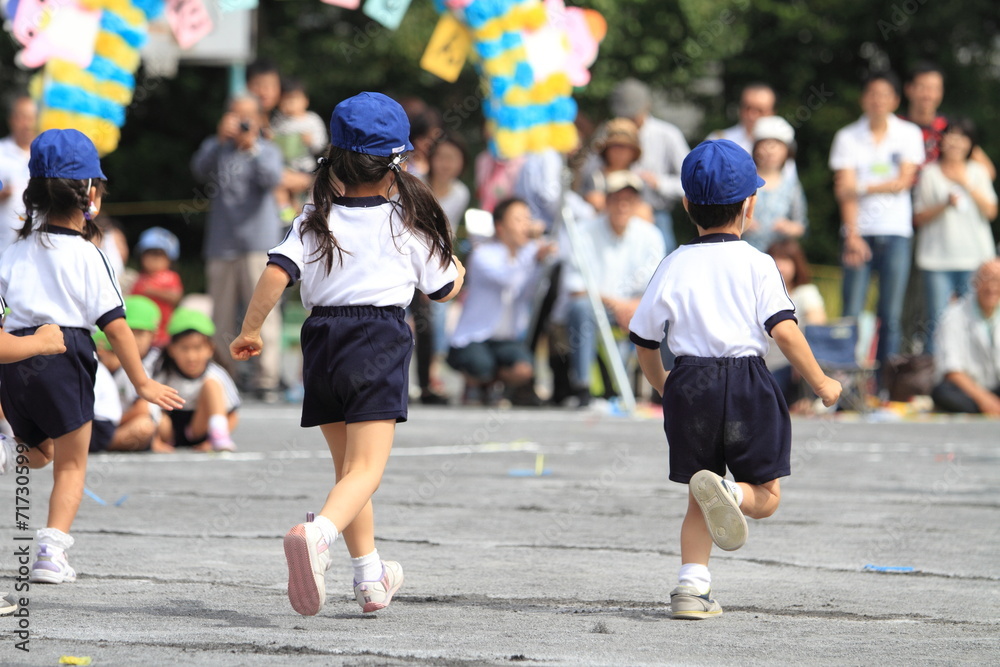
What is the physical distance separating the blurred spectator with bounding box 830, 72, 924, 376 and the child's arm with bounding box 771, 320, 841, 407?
22.0 ft

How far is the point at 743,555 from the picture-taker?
5.20 meters

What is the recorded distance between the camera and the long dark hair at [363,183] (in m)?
4.21

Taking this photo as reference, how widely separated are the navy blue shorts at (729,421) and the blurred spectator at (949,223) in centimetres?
716

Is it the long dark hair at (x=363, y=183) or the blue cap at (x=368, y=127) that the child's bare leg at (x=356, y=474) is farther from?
the blue cap at (x=368, y=127)

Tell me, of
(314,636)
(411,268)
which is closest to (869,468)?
(411,268)

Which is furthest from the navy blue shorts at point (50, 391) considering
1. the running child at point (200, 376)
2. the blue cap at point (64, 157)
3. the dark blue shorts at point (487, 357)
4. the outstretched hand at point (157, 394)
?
the dark blue shorts at point (487, 357)

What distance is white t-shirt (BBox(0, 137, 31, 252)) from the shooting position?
→ 9.75m

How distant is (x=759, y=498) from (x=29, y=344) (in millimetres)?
2027

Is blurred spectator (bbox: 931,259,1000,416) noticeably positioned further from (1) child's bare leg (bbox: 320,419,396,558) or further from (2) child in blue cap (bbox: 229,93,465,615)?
(1) child's bare leg (bbox: 320,419,396,558)

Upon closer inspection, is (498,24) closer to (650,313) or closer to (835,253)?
(650,313)

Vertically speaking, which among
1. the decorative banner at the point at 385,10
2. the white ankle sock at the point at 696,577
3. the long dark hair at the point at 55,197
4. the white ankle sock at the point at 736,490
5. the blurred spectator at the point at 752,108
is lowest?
the white ankle sock at the point at 696,577

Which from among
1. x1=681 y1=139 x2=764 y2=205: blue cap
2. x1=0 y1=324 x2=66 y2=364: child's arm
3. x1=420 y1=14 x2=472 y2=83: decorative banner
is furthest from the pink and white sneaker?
x1=420 y1=14 x2=472 y2=83: decorative banner

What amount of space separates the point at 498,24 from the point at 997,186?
16.4 m

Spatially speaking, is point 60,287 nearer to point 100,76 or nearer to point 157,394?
point 157,394
